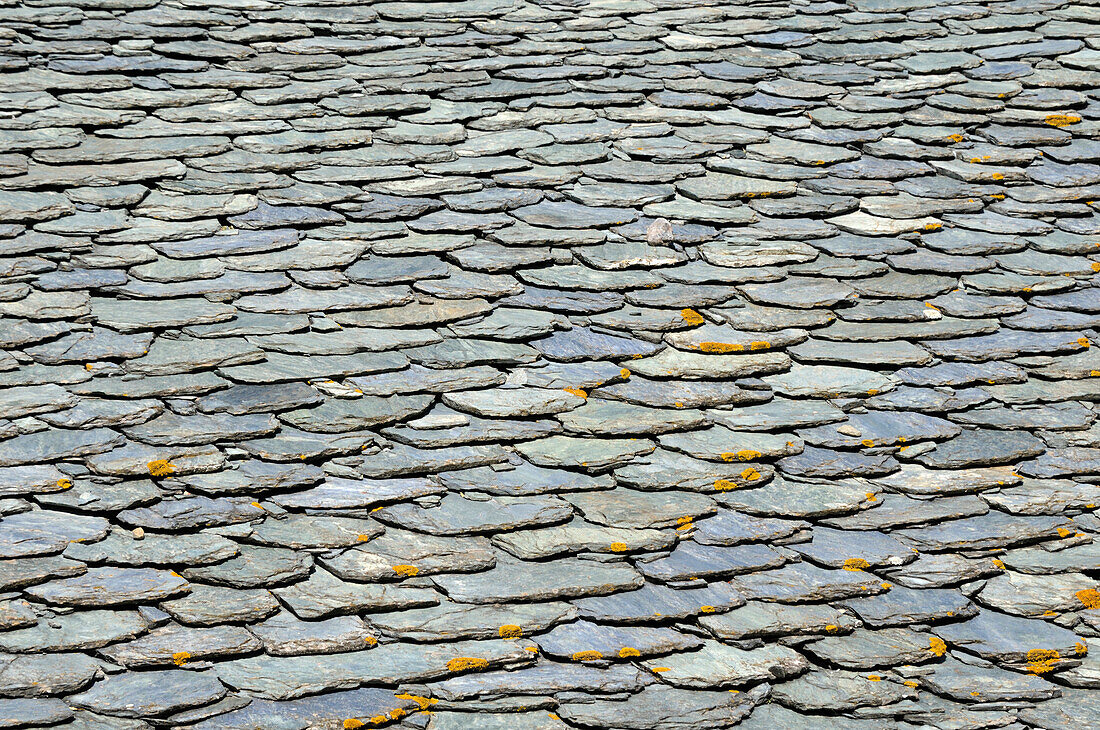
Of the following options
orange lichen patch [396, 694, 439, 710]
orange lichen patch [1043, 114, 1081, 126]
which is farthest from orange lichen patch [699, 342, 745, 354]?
orange lichen patch [1043, 114, 1081, 126]

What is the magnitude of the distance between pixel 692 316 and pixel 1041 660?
1.28 meters

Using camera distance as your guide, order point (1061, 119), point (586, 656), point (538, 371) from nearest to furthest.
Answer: point (586, 656) < point (538, 371) < point (1061, 119)

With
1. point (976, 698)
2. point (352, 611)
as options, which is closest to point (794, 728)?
→ point (976, 698)

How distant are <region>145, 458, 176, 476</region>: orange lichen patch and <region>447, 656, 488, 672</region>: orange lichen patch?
0.84m

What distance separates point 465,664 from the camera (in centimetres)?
227

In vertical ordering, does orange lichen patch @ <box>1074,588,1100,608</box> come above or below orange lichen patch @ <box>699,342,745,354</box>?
below

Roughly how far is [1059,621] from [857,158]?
5.83ft

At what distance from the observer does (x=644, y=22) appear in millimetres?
4203

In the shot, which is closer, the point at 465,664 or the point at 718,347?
the point at 465,664

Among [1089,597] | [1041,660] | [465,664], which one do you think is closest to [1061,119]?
[1089,597]

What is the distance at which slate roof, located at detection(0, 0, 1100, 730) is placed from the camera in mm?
2309

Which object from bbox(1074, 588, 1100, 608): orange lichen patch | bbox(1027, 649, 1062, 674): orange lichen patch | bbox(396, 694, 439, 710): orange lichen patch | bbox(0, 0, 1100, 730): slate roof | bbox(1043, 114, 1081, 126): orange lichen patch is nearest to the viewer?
bbox(396, 694, 439, 710): orange lichen patch

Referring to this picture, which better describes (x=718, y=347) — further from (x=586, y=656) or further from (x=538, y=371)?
(x=586, y=656)

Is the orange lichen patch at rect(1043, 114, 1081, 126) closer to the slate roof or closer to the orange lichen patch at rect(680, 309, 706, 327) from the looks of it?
the slate roof
